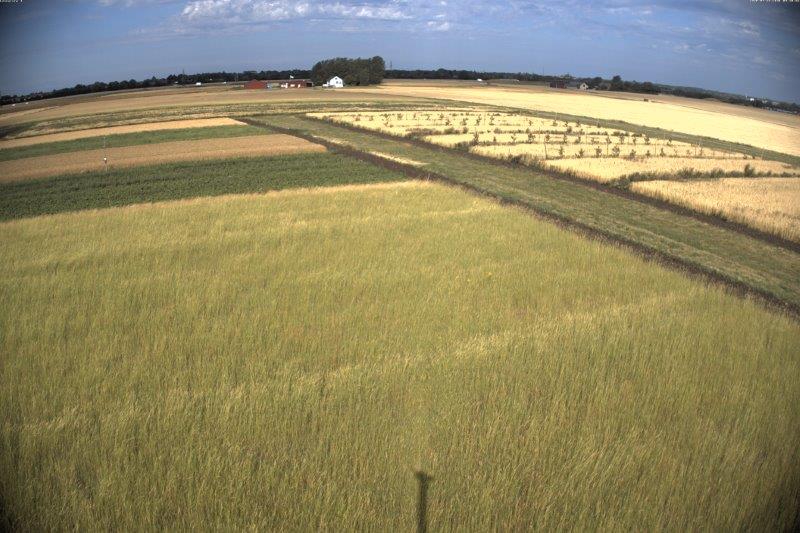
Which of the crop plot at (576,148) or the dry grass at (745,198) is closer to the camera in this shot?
the dry grass at (745,198)

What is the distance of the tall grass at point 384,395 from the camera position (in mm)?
3242

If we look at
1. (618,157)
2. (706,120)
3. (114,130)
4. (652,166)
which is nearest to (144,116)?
(114,130)

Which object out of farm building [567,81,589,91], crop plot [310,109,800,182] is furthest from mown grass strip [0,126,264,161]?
farm building [567,81,589,91]

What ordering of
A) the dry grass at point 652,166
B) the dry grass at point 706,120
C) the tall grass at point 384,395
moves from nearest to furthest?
1. the tall grass at point 384,395
2. the dry grass at point 652,166
3. the dry grass at point 706,120

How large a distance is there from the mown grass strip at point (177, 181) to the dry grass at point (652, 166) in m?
8.69

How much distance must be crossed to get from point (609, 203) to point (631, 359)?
42.2 feet

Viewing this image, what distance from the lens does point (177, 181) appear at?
18.9 meters

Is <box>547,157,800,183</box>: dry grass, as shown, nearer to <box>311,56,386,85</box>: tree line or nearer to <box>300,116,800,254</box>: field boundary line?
<box>300,116,800,254</box>: field boundary line

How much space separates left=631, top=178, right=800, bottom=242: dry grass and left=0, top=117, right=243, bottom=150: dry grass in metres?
34.1

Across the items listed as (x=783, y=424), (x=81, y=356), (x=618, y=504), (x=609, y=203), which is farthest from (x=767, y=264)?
(x=81, y=356)

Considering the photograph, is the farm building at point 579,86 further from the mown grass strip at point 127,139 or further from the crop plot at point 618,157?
the mown grass strip at point 127,139

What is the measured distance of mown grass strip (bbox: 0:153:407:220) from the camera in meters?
15.5

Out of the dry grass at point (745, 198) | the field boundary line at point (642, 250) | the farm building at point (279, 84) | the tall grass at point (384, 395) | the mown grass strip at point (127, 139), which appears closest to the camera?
the tall grass at point (384, 395)

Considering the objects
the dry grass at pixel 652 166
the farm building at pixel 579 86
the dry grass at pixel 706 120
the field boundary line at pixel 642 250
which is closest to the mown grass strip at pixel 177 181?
the field boundary line at pixel 642 250
